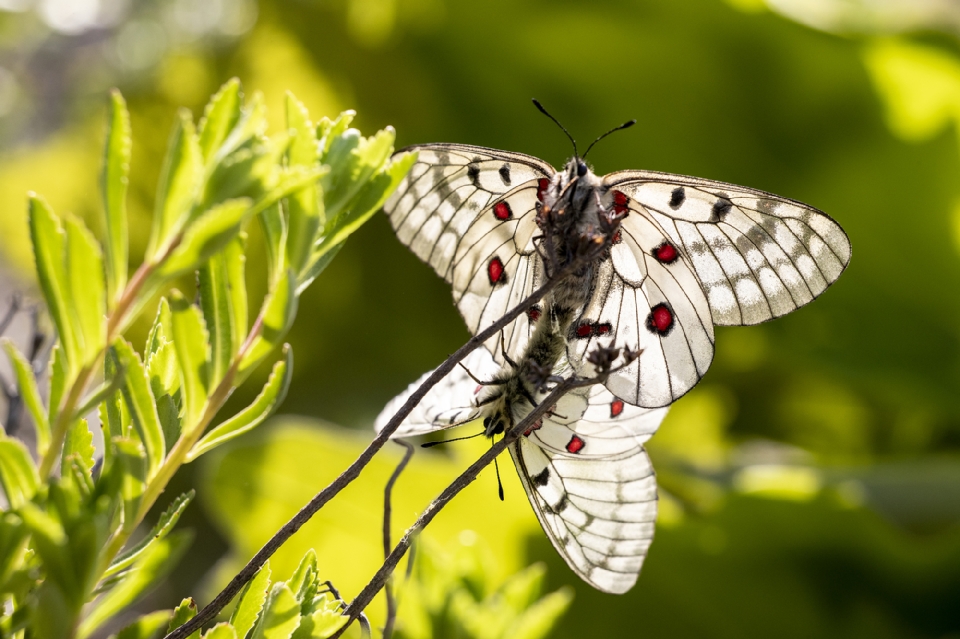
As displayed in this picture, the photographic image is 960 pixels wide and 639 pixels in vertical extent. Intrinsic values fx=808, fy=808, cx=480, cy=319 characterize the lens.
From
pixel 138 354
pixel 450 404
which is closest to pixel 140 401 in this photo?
pixel 138 354

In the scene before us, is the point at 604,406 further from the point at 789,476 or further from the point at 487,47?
the point at 487,47

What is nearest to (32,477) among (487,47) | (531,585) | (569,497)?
(531,585)

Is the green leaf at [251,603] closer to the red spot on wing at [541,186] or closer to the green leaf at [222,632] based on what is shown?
the green leaf at [222,632]

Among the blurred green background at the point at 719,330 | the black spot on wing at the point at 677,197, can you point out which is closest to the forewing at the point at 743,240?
the black spot on wing at the point at 677,197

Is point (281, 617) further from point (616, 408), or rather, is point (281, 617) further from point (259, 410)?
point (616, 408)

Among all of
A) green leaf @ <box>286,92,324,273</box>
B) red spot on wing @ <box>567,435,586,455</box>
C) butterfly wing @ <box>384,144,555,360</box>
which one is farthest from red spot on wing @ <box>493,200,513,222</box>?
green leaf @ <box>286,92,324,273</box>

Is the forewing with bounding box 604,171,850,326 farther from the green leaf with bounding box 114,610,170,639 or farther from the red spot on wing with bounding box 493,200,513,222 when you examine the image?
the green leaf with bounding box 114,610,170,639
